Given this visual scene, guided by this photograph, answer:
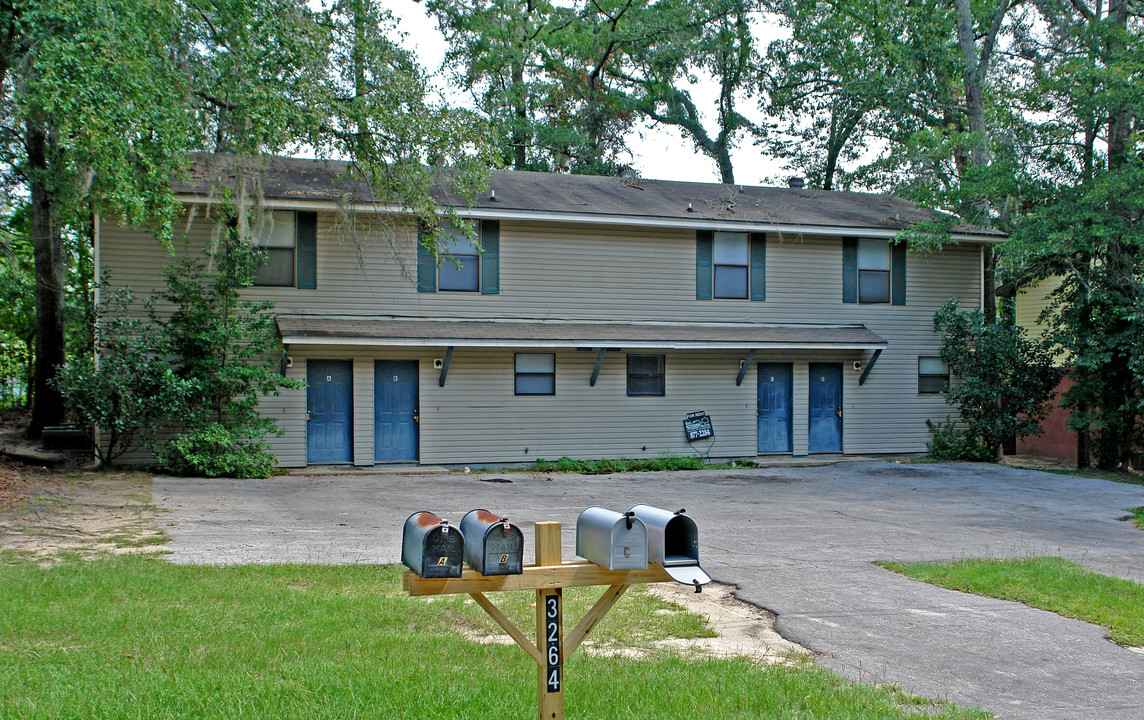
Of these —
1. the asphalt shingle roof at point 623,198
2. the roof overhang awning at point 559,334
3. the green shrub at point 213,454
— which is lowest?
the green shrub at point 213,454

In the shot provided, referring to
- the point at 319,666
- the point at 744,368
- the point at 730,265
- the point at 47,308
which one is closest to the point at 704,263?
the point at 730,265

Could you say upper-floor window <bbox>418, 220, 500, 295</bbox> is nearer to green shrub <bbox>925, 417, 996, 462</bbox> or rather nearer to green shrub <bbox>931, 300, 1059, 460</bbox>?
green shrub <bbox>931, 300, 1059, 460</bbox>

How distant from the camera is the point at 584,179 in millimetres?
21531

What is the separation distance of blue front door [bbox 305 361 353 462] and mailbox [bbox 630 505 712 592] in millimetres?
13864

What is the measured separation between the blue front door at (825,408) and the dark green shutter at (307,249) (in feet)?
35.1

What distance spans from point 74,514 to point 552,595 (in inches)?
348

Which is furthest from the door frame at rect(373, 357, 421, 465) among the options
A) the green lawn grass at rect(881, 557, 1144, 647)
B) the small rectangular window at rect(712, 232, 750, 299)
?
the green lawn grass at rect(881, 557, 1144, 647)

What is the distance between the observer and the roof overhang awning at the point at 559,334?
53.0 feet

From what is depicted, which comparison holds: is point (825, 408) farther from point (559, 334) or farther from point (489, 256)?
point (489, 256)

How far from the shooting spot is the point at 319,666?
4910 millimetres

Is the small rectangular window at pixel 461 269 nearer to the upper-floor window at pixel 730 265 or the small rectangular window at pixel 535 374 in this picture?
the small rectangular window at pixel 535 374

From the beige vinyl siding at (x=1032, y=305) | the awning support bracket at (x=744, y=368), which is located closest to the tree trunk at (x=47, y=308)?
the awning support bracket at (x=744, y=368)

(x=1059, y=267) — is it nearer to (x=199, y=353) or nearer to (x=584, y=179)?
(x=584, y=179)

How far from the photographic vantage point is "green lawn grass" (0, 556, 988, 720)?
434 cm
